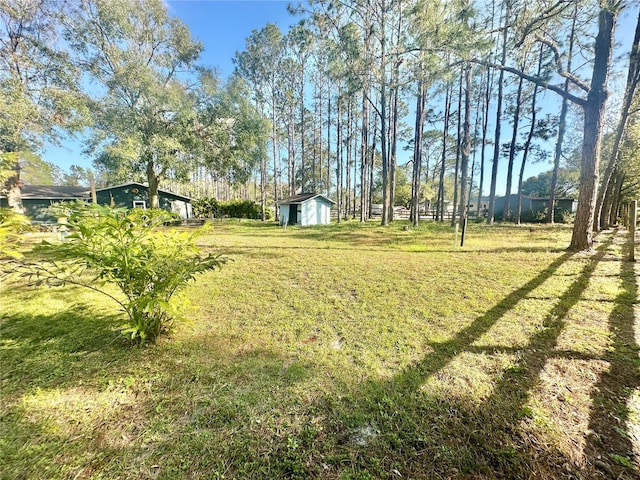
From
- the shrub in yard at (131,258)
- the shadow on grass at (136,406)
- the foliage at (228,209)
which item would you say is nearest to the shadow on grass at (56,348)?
the shadow on grass at (136,406)

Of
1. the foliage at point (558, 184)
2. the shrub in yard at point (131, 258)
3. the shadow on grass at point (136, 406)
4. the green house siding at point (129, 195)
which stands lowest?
the shadow on grass at point (136, 406)

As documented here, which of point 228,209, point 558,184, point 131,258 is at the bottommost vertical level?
point 131,258

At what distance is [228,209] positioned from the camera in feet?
88.3

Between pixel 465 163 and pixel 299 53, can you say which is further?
pixel 299 53

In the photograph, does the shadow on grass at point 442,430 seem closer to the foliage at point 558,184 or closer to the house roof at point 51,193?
the house roof at point 51,193

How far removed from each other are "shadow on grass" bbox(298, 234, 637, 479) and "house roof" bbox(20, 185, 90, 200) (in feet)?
80.6

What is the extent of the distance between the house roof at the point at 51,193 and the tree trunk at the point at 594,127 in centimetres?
2724

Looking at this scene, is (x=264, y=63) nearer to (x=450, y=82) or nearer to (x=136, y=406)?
(x=450, y=82)

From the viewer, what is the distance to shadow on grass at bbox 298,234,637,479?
4.45 ft

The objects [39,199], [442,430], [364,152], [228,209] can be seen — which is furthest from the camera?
[228,209]

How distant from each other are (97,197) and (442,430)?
25.9 meters

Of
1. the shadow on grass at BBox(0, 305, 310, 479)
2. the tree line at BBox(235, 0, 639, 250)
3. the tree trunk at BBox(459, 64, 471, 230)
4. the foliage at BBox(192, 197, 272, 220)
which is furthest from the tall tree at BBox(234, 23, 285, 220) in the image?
the shadow on grass at BBox(0, 305, 310, 479)

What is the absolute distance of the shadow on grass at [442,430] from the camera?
1.36 meters

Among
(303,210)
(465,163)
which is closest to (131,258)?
(465,163)
